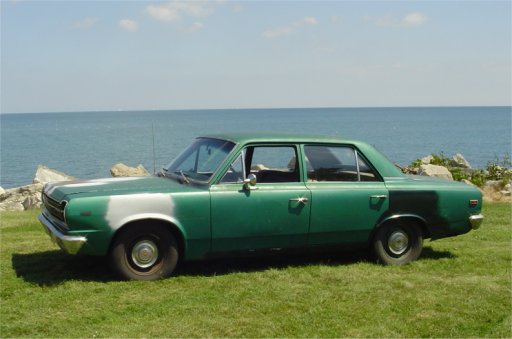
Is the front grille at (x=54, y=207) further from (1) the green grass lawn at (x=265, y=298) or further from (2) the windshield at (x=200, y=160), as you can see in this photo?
(2) the windshield at (x=200, y=160)

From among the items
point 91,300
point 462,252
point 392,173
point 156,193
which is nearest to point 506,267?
point 462,252

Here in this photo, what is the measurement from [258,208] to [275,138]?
86 cm

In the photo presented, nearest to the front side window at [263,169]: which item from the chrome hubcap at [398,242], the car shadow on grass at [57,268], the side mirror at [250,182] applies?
the side mirror at [250,182]

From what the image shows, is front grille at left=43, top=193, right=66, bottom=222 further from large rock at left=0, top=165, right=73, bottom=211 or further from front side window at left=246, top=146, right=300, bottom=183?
large rock at left=0, top=165, right=73, bottom=211

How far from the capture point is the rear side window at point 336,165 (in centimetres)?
717

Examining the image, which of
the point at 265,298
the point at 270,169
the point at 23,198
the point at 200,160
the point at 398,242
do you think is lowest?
the point at 265,298

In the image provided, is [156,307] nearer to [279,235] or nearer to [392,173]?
[279,235]

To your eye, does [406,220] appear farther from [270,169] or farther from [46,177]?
[46,177]

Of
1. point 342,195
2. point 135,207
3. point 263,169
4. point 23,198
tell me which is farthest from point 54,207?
point 23,198

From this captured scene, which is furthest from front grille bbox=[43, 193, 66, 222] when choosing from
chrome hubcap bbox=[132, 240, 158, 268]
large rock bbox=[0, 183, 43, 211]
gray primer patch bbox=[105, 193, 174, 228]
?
large rock bbox=[0, 183, 43, 211]

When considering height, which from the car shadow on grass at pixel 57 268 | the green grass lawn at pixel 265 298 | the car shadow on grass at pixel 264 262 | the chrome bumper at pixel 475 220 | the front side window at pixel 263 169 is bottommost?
the green grass lawn at pixel 265 298

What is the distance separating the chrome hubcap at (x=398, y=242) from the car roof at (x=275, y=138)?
47.7 inches

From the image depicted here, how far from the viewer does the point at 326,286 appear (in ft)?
21.1

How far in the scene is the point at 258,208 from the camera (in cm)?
670
